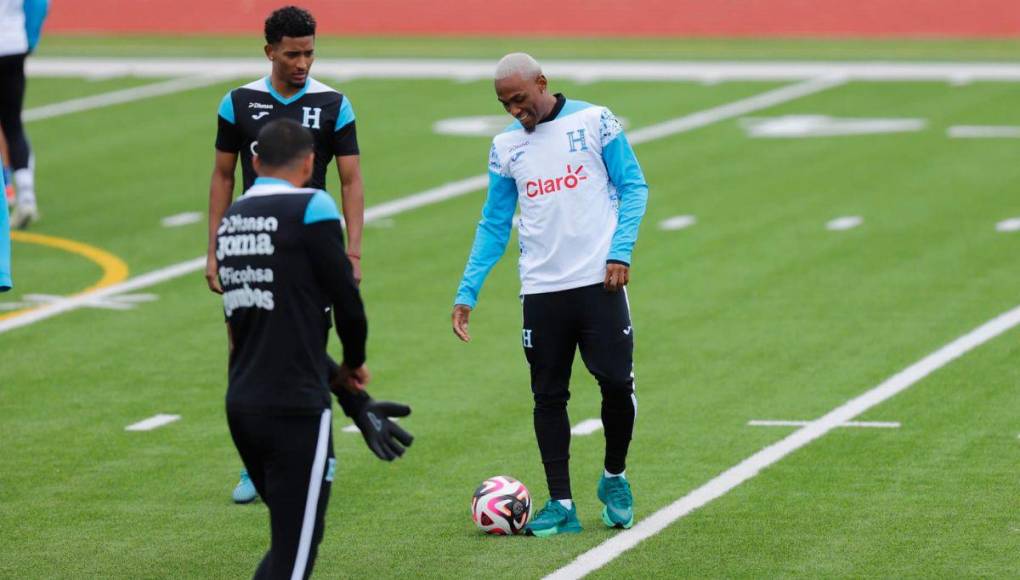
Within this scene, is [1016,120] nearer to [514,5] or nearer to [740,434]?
[740,434]

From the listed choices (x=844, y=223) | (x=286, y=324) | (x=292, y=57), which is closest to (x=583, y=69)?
(x=844, y=223)

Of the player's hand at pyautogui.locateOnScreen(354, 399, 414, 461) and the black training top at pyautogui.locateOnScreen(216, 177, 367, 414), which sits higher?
the black training top at pyautogui.locateOnScreen(216, 177, 367, 414)

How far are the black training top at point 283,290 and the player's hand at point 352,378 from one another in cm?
14

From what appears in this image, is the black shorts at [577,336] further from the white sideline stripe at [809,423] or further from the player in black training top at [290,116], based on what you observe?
the white sideline stripe at [809,423]

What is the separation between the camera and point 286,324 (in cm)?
690

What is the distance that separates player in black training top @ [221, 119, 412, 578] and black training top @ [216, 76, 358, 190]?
2.20 m

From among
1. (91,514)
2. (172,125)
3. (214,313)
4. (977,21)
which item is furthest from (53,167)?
(977,21)

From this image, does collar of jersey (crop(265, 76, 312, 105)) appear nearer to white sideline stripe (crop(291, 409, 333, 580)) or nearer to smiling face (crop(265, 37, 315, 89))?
smiling face (crop(265, 37, 315, 89))

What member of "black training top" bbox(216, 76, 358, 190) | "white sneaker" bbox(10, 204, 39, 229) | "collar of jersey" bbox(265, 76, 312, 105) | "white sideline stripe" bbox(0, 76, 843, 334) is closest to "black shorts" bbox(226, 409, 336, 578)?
"black training top" bbox(216, 76, 358, 190)

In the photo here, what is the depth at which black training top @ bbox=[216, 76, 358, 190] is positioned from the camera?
30.2ft

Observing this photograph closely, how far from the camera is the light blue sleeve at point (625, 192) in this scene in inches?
345

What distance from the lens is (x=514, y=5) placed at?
3822 centimetres

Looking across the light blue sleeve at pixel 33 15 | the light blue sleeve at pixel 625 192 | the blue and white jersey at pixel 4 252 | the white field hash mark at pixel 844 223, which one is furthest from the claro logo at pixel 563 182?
the light blue sleeve at pixel 33 15

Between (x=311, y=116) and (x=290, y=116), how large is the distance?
0.10 m
